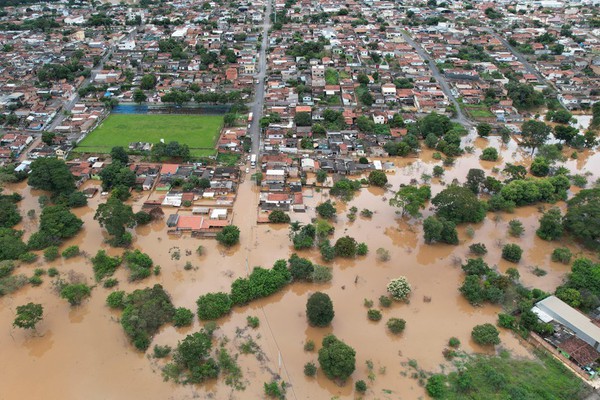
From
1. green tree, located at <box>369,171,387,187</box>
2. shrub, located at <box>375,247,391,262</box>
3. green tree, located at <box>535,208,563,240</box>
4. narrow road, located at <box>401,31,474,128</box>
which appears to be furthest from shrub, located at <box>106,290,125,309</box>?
narrow road, located at <box>401,31,474,128</box>

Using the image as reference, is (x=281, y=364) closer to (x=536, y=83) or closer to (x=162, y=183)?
(x=162, y=183)

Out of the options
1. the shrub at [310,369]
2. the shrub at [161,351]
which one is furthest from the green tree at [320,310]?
the shrub at [161,351]

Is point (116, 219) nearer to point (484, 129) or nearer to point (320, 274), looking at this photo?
point (320, 274)

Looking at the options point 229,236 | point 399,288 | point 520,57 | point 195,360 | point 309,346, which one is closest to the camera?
point 195,360

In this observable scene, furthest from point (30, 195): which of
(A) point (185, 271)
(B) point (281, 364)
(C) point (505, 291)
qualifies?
(C) point (505, 291)

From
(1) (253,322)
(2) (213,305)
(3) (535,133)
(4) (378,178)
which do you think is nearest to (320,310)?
(1) (253,322)

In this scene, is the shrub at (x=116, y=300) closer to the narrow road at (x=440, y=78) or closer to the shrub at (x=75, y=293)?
the shrub at (x=75, y=293)
